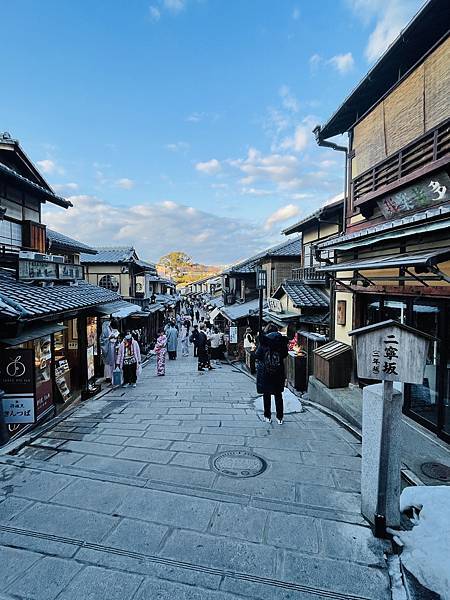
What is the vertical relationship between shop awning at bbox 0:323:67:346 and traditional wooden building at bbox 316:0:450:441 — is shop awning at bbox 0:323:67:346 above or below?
below

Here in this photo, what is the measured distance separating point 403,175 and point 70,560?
9.64 m

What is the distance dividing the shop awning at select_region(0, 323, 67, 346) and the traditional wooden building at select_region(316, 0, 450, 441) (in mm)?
7410

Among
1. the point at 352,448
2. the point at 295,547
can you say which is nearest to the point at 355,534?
the point at 295,547

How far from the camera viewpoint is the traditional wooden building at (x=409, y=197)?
6.65 metres

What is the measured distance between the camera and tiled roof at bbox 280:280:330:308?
50.0 feet

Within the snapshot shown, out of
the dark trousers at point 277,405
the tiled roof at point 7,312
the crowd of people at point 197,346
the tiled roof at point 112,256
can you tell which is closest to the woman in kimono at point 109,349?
the crowd of people at point 197,346

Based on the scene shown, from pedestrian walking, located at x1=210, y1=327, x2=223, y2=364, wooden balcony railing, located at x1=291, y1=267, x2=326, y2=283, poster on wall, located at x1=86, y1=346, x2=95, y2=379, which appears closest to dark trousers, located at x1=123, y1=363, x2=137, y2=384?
poster on wall, located at x1=86, y1=346, x2=95, y2=379

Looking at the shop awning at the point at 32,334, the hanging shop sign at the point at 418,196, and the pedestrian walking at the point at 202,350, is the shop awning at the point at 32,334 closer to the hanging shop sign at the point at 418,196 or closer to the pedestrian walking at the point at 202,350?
the pedestrian walking at the point at 202,350

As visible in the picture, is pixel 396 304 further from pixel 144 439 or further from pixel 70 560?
pixel 70 560

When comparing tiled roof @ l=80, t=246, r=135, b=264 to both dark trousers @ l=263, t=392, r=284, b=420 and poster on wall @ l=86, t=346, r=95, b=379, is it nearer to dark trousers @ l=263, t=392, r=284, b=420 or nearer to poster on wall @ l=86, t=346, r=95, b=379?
poster on wall @ l=86, t=346, r=95, b=379

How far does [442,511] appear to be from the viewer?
4.15 meters

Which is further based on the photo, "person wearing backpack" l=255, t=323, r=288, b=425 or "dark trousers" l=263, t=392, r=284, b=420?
"dark trousers" l=263, t=392, r=284, b=420

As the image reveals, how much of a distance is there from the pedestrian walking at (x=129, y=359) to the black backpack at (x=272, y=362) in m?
6.23

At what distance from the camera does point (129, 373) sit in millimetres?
12367
